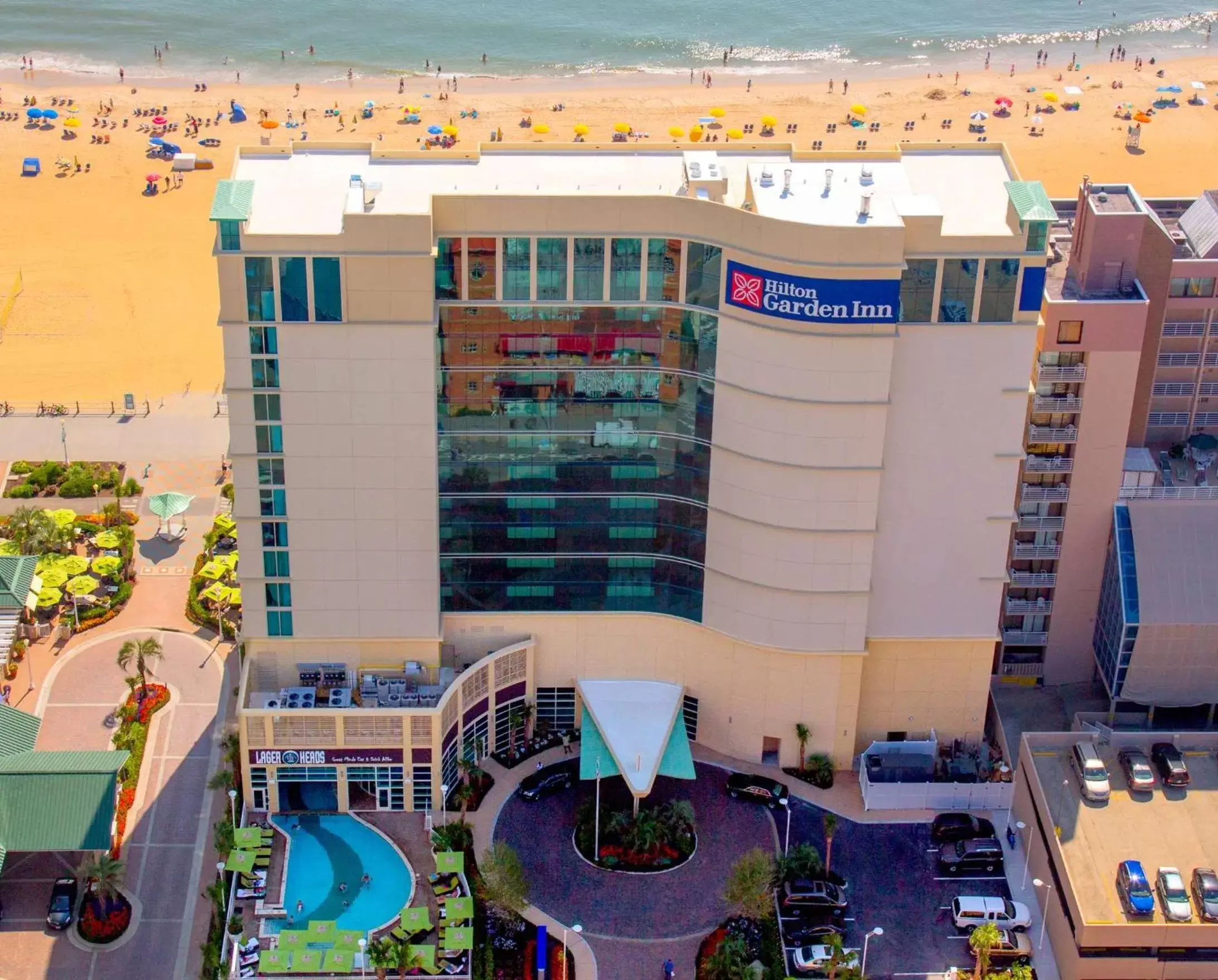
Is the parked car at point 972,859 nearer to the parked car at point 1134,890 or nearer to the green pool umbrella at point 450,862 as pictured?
the parked car at point 1134,890

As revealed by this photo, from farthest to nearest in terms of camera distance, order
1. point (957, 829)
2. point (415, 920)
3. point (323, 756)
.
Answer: point (957, 829)
point (323, 756)
point (415, 920)

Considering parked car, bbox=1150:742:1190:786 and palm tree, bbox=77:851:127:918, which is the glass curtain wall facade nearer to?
palm tree, bbox=77:851:127:918

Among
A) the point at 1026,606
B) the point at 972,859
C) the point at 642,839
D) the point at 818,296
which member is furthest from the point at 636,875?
the point at 818,296

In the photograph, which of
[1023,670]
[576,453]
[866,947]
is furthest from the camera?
[1023,670]

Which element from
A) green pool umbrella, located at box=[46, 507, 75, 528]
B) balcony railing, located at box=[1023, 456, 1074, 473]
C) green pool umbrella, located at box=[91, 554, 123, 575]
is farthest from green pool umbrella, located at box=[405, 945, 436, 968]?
green pool umbrella, located at box=[46, 507, 75, 528]

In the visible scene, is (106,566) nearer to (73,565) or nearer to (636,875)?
(73,565)

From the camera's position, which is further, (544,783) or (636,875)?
(544,783)

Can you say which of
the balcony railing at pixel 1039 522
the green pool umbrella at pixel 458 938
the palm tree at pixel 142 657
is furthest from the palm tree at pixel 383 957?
the balcony railing at pixel 1039 522
